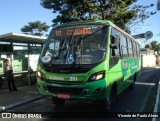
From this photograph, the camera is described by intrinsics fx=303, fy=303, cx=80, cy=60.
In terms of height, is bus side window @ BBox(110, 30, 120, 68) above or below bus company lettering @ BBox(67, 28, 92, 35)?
below

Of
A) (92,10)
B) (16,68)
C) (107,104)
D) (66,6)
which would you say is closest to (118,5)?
(92,10)

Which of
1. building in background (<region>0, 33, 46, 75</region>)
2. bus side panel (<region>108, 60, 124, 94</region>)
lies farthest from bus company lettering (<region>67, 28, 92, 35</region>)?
building in background (<region>0, 33, 46, 75</region>)

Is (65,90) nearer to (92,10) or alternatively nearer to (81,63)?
(81,63)

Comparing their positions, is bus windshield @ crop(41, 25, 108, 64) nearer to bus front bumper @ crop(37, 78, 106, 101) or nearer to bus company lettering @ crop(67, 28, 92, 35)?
bus company lettering @ crop(67, 28, 92, 35)

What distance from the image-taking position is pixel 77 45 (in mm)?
9234

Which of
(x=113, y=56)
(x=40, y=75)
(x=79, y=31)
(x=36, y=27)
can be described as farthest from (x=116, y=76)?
(x=36, y=27)

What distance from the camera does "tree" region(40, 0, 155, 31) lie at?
22.7m

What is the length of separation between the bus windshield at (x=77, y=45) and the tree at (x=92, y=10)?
42.1 ft

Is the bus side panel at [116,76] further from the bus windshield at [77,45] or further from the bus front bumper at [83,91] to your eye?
the bus windshield at [77,45]

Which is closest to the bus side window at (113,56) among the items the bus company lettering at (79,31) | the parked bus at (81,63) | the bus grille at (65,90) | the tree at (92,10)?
the parked bus at (81,63)

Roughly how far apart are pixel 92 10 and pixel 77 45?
13.5 m

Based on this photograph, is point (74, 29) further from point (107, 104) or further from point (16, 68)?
point (16, 68)

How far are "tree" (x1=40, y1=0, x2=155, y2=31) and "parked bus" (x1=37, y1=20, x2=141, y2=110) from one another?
12895 mm

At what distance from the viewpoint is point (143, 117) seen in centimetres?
887
